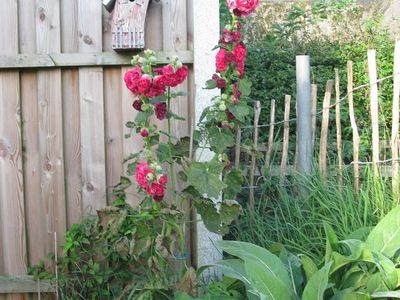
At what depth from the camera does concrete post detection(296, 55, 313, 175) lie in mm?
3803

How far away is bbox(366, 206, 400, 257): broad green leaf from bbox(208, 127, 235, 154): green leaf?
85 cm

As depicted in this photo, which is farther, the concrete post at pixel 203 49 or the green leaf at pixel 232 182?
the concrete post at pixel 203 49

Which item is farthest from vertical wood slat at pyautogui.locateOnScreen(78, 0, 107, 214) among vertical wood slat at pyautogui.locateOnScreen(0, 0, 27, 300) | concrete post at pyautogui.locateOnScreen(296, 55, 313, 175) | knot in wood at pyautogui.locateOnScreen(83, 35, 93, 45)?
concrete post at pyautogui.locateOnScreen(296, 55, 313, 175)

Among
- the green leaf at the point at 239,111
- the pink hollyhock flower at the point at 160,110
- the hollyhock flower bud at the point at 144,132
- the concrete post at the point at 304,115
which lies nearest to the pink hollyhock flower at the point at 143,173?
the hollyhock flower bud at the point at 144,132

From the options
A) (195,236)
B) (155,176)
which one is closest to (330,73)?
(195,236)

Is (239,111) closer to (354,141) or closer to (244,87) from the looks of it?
(244,87)

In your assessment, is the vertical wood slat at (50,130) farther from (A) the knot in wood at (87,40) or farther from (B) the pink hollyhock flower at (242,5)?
(B) the pink hollyhock flower at (242,5)

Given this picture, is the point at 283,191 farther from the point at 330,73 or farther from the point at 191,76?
the point at 330,73

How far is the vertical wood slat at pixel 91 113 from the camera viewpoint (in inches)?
138

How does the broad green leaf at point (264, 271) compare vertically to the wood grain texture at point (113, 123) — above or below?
below

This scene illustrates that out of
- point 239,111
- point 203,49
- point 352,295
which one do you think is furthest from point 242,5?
point 352,295

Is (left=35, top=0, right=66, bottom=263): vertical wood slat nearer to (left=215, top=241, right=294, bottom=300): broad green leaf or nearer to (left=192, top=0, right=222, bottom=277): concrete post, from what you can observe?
(left=192, top=0, right=222, bottom=277): concrete post

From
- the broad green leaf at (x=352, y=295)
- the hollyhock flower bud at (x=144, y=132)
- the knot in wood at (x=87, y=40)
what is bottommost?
the broad green leaf at (x=352, y=295)

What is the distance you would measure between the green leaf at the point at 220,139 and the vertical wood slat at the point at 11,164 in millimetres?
1319
